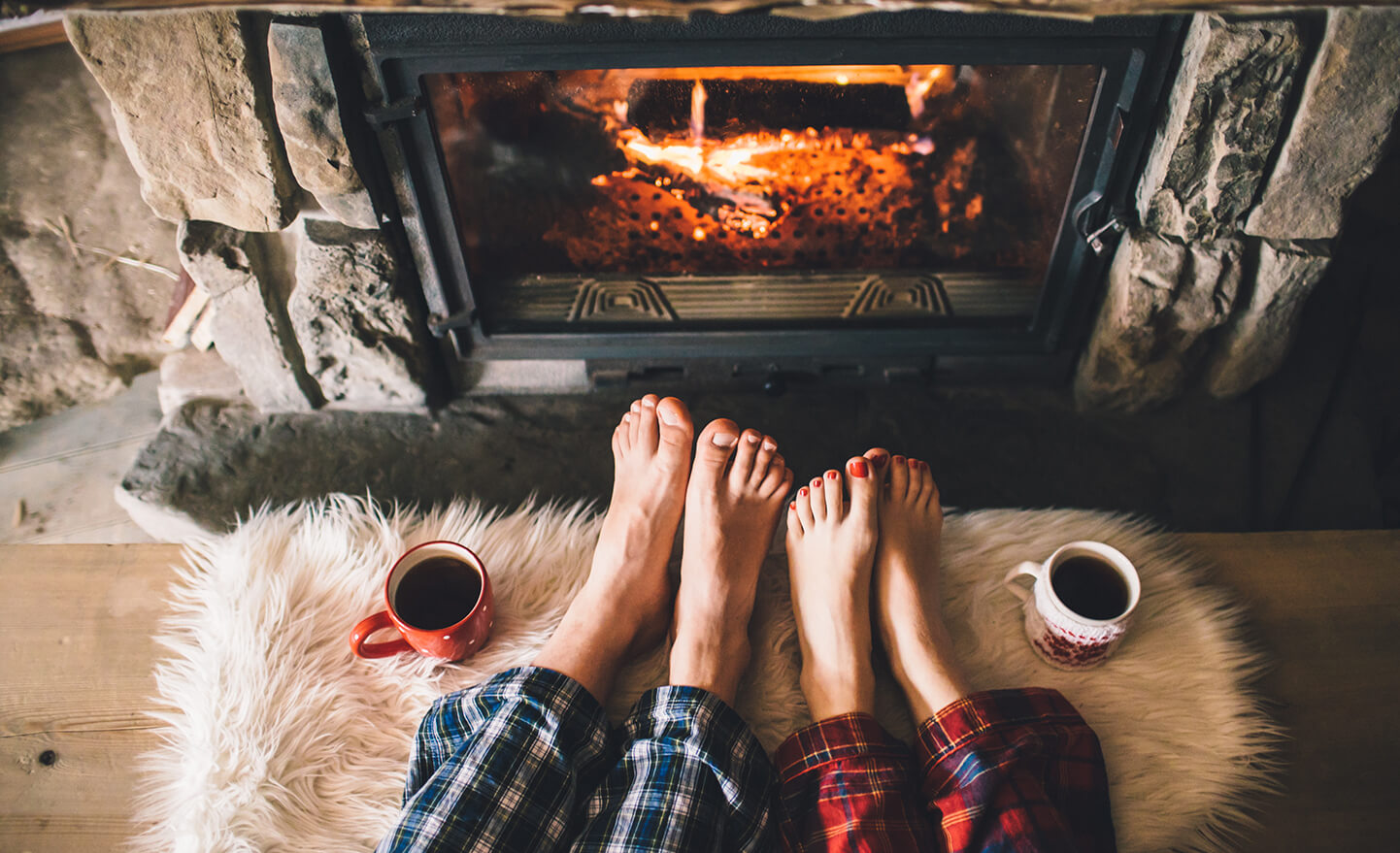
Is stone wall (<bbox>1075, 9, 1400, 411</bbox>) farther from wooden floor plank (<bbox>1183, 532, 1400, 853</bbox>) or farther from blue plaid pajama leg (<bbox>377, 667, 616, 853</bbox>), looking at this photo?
blue plaid pajama leg (<bbox>377, 667, 616, 853</bbox>)

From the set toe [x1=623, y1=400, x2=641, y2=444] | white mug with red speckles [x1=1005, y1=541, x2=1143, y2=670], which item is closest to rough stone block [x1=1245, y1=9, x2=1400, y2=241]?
white mug with red speckles [x1=1005, y1=541, x2=1143, y2=670]

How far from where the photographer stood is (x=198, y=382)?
1.30m

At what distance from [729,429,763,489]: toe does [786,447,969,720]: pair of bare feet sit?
0.24 ft

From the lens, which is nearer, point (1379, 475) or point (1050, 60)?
point (1050, 60)

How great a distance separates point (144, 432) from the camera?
54.4 inches

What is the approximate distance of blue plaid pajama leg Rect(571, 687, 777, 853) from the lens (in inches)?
29.1

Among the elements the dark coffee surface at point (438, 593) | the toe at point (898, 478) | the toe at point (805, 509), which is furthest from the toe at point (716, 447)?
the dark coffee surface at point (438, 593)

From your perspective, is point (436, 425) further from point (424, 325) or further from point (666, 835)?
point (666, 835)

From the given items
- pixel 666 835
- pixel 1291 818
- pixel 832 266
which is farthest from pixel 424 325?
pixel 1291 818

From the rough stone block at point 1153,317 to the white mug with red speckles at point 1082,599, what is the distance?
397 mm

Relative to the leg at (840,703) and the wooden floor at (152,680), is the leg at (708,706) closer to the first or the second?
the leg at (840,703)

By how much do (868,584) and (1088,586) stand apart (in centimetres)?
25

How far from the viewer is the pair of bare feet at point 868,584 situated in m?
0.90

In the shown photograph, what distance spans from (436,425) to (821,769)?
2.67 ft
